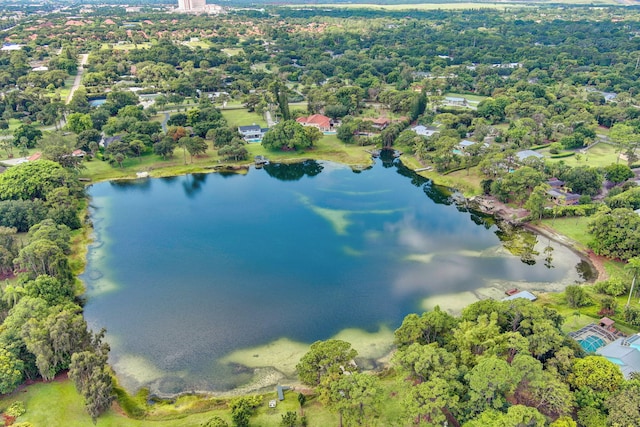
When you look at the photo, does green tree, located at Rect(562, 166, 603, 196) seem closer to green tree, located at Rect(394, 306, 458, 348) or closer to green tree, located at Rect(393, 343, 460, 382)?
green tree, located at Rect(394, 306, 458, 348)

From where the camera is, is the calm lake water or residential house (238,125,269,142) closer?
the calm lake water

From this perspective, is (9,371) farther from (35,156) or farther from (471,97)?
(471,97)

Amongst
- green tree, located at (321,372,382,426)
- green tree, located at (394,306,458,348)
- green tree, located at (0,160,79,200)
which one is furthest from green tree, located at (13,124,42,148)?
green tree, located at (321,372,382,426)

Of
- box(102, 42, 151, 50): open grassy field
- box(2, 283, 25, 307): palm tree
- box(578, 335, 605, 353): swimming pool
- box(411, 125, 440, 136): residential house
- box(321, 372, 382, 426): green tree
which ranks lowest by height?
box(411, 125, 440, 136): residential house

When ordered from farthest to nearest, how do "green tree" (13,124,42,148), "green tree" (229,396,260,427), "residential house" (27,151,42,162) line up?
"green tree" (13,124,42,148), "residential house" (27,151,42,162), "green tree" (229,396,260,427)

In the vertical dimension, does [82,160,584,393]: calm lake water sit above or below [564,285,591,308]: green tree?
below

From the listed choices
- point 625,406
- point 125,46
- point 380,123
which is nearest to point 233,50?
point 125,46

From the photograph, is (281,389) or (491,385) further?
(281,389)
